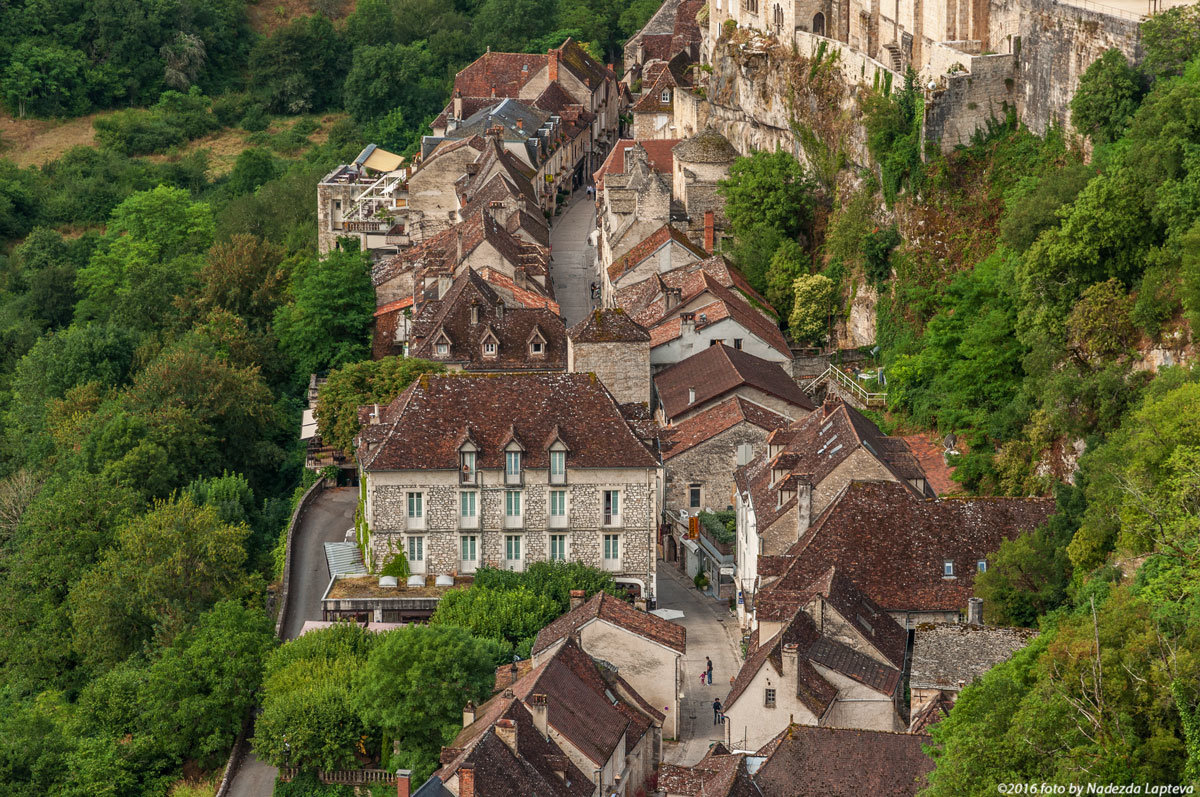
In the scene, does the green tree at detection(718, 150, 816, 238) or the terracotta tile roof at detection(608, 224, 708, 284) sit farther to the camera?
the green tree at detection(718, 150, 816, 238)

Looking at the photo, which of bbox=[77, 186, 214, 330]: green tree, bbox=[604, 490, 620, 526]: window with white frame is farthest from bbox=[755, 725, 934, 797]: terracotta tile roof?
bbox=[77, 186, 214, 330]: green tree

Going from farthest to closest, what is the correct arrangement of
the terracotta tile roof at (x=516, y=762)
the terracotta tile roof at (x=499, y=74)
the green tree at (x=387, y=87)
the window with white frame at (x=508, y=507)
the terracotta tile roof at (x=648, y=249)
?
the green tree at (x=387, y=87), the terracotta tile roof at (x=499, y=74), the terracotta tile roof at (x=648, y=249), the window with white frame at (x=508, y=507), the terracotta tile roof at (x=516, y=762)

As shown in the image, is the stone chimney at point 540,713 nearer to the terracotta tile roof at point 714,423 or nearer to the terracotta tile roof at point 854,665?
the terracotta tile roof at point 854,665

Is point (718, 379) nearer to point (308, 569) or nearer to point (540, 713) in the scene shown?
point (308, 569)

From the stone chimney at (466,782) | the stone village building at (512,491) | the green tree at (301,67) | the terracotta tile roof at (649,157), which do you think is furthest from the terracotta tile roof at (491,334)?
the green tree at (301,67)

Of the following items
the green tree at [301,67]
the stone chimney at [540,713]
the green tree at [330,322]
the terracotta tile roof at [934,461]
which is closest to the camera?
the stone chimney at [540,713]

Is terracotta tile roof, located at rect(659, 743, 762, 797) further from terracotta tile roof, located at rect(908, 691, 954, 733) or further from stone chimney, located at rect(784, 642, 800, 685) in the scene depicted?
terracotta tile roof, located at rect(908, 691, 954, 733)

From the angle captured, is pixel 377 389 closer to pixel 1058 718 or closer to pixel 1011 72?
pixel 1011 72
